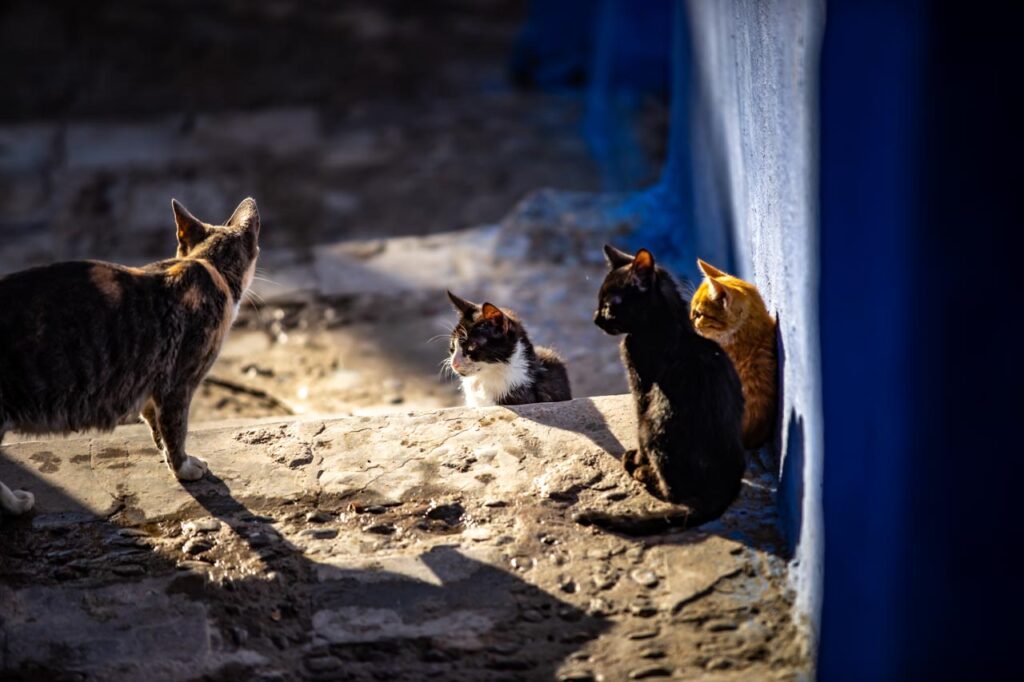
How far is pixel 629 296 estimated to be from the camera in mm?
3541

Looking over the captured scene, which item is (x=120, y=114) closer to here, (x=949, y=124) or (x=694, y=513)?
(x=694, y=513)

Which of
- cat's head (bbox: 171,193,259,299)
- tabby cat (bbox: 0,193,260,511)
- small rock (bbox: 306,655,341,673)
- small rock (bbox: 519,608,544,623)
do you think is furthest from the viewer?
cat's head (bbox: 171,193,259,299)

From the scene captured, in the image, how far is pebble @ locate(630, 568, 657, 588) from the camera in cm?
317

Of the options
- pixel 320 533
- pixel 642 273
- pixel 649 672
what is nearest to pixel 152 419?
pixel 320 533

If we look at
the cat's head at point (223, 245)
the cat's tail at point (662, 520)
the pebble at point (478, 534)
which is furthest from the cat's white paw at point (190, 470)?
the cat's tail at point (662, 520)

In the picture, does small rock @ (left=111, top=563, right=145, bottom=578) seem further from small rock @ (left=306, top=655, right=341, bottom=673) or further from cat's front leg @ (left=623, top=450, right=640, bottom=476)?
cat's front leg @ (left=623, top=450, right=640, bottom=476)

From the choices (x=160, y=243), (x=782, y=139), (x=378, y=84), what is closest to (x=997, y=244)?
(x=782, y=139)

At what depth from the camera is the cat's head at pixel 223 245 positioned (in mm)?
4004

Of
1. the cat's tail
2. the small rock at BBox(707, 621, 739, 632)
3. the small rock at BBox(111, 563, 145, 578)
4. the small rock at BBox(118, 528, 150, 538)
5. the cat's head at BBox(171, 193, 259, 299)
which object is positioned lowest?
the small rock at BBox(707, 621, 739, 632)

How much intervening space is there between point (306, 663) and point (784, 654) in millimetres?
1155

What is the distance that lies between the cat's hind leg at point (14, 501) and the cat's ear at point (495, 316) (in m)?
1.66

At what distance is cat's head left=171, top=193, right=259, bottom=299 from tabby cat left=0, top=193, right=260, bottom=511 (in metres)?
0.06

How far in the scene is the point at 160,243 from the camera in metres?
7.20

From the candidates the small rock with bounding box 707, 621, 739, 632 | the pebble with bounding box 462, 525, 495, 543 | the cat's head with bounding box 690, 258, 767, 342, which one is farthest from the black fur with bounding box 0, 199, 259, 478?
the small rock with bounding box 707, 621, 739, 632
